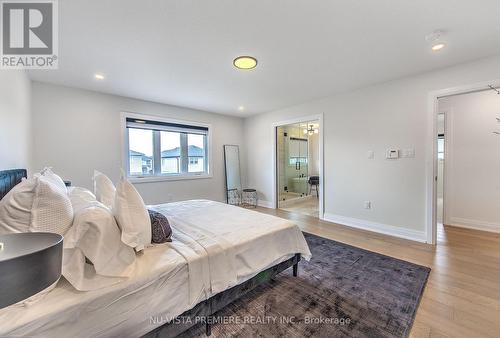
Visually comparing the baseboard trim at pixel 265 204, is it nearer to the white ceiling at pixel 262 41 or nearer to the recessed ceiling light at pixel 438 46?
the white ceiling at pixel 262 41

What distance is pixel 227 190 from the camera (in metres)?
5.46

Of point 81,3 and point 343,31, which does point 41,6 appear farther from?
point 343,31

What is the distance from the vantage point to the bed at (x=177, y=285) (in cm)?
94

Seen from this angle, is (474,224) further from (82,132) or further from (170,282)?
(82,132)

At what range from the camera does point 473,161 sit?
3512 mm

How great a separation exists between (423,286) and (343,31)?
2547mm

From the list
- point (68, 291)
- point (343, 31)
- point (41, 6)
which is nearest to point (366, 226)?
point (343, 31)

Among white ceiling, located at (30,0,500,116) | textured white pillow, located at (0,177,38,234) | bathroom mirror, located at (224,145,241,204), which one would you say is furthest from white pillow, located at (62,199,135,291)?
bathroom mirror, located at (224,145,241,204)

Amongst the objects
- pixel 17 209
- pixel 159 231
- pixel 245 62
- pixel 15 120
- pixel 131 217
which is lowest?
pixel 159 231

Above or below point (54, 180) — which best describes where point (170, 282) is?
below

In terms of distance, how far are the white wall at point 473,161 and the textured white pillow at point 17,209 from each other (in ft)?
17.8

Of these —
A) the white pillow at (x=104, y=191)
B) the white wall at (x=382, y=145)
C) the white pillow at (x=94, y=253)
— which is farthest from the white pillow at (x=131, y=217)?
the white wall at (x=382, y=145)

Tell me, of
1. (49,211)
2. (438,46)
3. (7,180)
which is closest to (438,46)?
(438,46)

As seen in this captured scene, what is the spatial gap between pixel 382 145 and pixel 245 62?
2.56m
